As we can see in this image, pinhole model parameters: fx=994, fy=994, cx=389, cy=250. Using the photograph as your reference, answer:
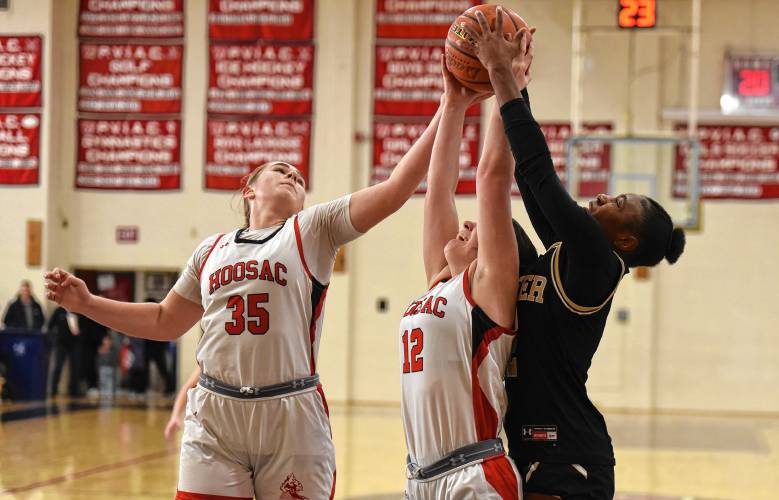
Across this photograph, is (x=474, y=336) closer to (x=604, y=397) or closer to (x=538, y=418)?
(x=538, y=418)

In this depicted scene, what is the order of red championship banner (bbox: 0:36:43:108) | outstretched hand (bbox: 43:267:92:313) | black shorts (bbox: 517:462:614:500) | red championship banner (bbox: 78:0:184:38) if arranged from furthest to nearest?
red championship banner (bbox: 78:0:184:38) → red championship banner (bbox: 0:36:43:108) → outstretched hand (bbox: 43:267:92:313) → black shorts (bbox: 517:462:614:500)

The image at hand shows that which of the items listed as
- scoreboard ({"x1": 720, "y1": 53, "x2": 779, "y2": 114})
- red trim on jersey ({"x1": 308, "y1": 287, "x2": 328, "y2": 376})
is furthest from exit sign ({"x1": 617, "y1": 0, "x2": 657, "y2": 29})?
red trim on jersey ({"x1": 308, "y1": 287, "x2": 328, "y2": 376})

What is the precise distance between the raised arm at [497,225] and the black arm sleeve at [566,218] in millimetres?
93

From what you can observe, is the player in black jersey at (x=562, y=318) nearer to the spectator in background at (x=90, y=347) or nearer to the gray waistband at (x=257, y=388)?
the gray waistband at (x=257, y=388)

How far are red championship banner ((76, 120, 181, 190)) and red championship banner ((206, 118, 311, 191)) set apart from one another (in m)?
0.55

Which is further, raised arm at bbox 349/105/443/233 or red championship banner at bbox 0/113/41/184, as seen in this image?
red championship banner at bbox 0/113/41/184

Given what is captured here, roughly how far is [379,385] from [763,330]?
5624mm

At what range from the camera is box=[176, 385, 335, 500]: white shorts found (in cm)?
320

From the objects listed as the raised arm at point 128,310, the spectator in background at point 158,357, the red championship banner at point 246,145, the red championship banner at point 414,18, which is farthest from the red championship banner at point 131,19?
the raised arm at point 128,310

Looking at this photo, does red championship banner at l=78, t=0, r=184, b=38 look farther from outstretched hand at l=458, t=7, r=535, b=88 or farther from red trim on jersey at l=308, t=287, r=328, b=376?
outstretched hand at l=458, t=7, r=535, b=88

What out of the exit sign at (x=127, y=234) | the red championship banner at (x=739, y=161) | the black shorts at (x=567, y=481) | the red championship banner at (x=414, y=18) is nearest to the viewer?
the black shorts at (x=567, y=481)

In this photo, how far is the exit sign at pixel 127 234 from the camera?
15195 mm

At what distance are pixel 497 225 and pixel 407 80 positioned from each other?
12.6m

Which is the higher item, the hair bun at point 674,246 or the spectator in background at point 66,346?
the hair bun at point 674,246
